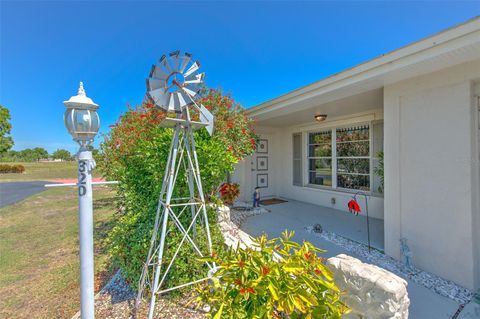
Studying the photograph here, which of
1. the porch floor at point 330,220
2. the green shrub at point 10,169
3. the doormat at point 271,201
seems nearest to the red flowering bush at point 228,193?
the porch floor at point 330,220

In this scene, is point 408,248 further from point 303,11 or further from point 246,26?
point 246,26

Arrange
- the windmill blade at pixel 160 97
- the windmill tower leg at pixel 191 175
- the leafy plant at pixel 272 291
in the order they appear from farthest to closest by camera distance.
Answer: the windmill tower leg at pixel 191 175 → the windmill blade at pixel 160 97 → the leafy plant at pixel 272 291

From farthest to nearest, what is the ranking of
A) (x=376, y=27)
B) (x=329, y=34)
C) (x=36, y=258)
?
1. (x=329, y=34)
2. (x=376, y=27)
3. (x=36, y=258)

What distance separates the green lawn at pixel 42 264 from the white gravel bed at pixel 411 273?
4137 millimetres

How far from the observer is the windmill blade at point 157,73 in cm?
195

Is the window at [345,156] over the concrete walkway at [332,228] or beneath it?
over

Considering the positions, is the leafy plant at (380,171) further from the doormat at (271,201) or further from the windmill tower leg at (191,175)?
the windmill tower leg at (191,175)

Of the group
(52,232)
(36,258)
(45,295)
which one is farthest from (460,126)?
(52,232)

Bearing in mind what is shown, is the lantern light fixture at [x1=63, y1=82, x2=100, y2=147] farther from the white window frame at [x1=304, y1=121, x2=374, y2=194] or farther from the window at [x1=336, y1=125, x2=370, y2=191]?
the window at [x1=336, y1=125, x2=370, y2=191]

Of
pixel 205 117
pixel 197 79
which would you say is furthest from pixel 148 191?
pixel 197 79

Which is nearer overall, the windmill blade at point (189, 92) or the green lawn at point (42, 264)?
the windmill blade at point (189, 92)

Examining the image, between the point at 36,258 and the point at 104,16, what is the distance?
578cm

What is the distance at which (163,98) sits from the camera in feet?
6.32

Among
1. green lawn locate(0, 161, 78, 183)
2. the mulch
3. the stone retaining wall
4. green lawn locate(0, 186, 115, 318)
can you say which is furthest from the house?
green lawn locate(0, 161, 78, 183)
